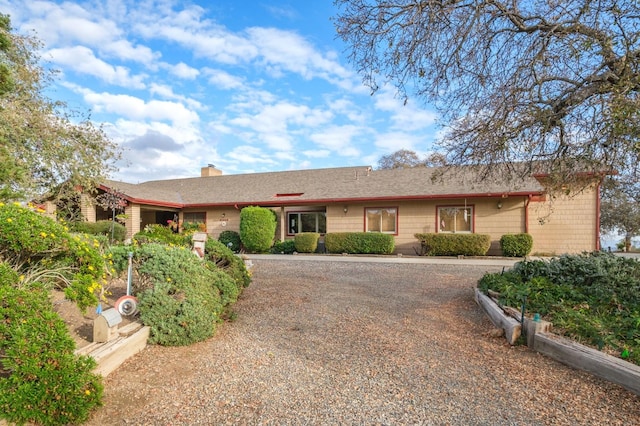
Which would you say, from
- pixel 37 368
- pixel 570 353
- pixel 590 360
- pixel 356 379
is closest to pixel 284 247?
pixel 356 379

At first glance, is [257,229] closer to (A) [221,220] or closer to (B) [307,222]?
(B) [307,222]

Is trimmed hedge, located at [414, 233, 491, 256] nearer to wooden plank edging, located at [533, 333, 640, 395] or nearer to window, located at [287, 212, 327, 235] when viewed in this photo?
window, located at [287, 212, 327, 235]

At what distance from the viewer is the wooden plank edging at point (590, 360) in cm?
312

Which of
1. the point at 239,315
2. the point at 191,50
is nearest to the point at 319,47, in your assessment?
the point at 191,50

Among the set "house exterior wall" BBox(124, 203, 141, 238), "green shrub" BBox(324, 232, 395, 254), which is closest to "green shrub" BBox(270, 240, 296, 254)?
"green shrub" BBox(324, 232, 395, 254)

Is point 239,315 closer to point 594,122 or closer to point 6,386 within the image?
point 6,386

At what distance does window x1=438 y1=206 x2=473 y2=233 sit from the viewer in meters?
15.5

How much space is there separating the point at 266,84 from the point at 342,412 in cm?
850

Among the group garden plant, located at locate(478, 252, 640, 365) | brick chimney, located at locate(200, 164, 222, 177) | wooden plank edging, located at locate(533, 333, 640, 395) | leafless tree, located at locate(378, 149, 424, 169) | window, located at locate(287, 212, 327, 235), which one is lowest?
wooden plank edging, located at locate(533, 333, 640, 395)

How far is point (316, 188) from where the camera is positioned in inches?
738

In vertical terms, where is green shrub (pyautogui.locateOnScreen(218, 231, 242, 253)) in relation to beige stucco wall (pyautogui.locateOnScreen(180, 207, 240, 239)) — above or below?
below

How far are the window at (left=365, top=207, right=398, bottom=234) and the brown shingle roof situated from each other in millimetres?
799

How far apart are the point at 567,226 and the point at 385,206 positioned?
7.27 meters

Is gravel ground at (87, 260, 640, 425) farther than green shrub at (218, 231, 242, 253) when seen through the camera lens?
No
